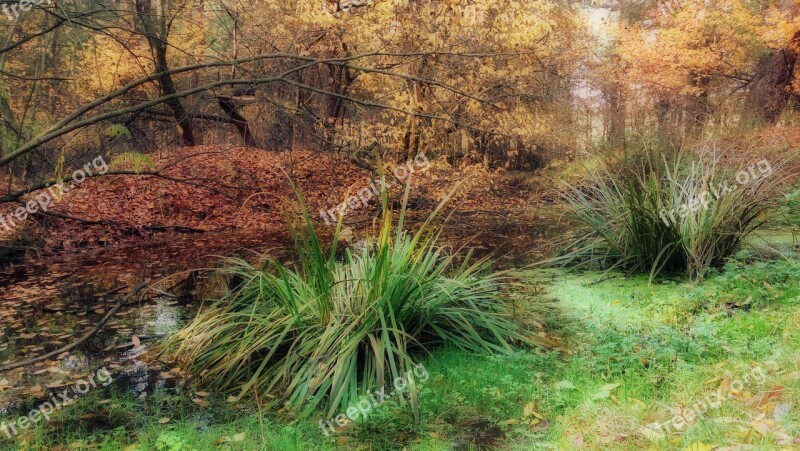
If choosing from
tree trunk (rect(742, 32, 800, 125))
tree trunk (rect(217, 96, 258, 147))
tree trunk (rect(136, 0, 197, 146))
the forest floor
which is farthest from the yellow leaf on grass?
tree trunk (rect(742, 32, 800, 125))

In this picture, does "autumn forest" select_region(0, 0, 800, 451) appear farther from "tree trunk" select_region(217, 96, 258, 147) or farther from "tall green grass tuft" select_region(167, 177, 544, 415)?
"tree trunk" select_region(217, 96, 258, 147)

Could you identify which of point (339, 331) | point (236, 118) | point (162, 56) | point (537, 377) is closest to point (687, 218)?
point (537, 377)

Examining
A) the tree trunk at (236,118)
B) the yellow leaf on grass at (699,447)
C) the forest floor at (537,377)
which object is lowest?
the forest floor at (537,377)

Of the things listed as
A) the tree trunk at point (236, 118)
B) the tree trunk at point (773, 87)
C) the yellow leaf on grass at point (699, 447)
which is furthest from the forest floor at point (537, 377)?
the tree trunk at point (773, 87)

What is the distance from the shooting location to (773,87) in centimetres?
1365

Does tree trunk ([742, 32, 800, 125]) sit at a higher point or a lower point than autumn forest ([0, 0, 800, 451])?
higher

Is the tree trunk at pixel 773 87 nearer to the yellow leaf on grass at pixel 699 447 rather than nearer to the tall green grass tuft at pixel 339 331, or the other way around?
the tall green grass tuft at pixel 339 331

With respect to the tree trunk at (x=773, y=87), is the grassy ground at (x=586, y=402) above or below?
below

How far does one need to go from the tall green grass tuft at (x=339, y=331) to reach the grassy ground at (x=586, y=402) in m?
0.21

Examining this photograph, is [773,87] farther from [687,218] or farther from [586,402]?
[586,402]

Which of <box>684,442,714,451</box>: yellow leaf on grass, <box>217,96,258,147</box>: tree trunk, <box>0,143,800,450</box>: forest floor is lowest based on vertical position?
<box>0,143,800,450</box>: forest floor

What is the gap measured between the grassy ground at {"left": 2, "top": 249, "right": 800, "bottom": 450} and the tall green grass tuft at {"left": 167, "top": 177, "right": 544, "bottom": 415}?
8.2 inches

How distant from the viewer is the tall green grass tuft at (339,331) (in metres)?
3.60

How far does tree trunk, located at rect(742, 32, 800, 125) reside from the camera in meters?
13.4
